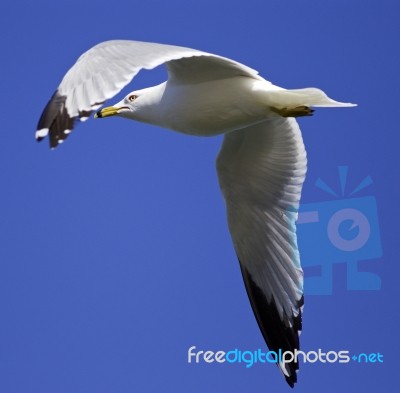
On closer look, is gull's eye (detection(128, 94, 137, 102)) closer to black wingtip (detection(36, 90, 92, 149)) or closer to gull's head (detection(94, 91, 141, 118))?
gull's head (detection(94, 91, 141, 118))

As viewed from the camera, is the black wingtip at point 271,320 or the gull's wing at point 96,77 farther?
the black wingtip at point 271,320

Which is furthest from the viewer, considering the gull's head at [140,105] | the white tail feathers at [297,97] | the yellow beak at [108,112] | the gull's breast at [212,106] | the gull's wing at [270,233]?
the gull's wing at [270,233]

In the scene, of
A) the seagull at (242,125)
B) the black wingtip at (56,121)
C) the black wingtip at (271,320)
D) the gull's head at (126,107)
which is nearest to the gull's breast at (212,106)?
the seagull at (242,125)

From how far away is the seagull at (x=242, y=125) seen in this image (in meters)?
5.66

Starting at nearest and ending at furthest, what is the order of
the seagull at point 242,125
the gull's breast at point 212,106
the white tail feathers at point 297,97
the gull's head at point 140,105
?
1. the seagull at point 242,125
2. the white tail feathers at point 297,97
3. the gull's breast at point 212,106
4. the gull's head at point 140,105

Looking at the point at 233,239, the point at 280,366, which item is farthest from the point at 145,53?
the point at 280,366

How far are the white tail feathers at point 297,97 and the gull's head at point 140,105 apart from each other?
732mm

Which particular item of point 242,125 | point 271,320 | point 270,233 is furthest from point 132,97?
point 271,320

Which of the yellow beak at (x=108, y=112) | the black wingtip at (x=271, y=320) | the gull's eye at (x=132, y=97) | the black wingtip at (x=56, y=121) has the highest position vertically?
the gull's eye at (x=132, y=97)

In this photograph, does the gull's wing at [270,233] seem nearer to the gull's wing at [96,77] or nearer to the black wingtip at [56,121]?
the gull's wing at [96,77]

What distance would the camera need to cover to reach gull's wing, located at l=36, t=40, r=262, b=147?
218 inches

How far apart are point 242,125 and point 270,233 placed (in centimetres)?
146

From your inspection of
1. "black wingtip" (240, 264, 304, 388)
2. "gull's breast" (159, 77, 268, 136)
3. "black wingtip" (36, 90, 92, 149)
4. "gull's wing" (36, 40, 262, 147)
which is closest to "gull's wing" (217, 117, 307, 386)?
"black wingtip" (240, 264, 304, 388)

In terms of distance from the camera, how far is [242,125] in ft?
21.4
